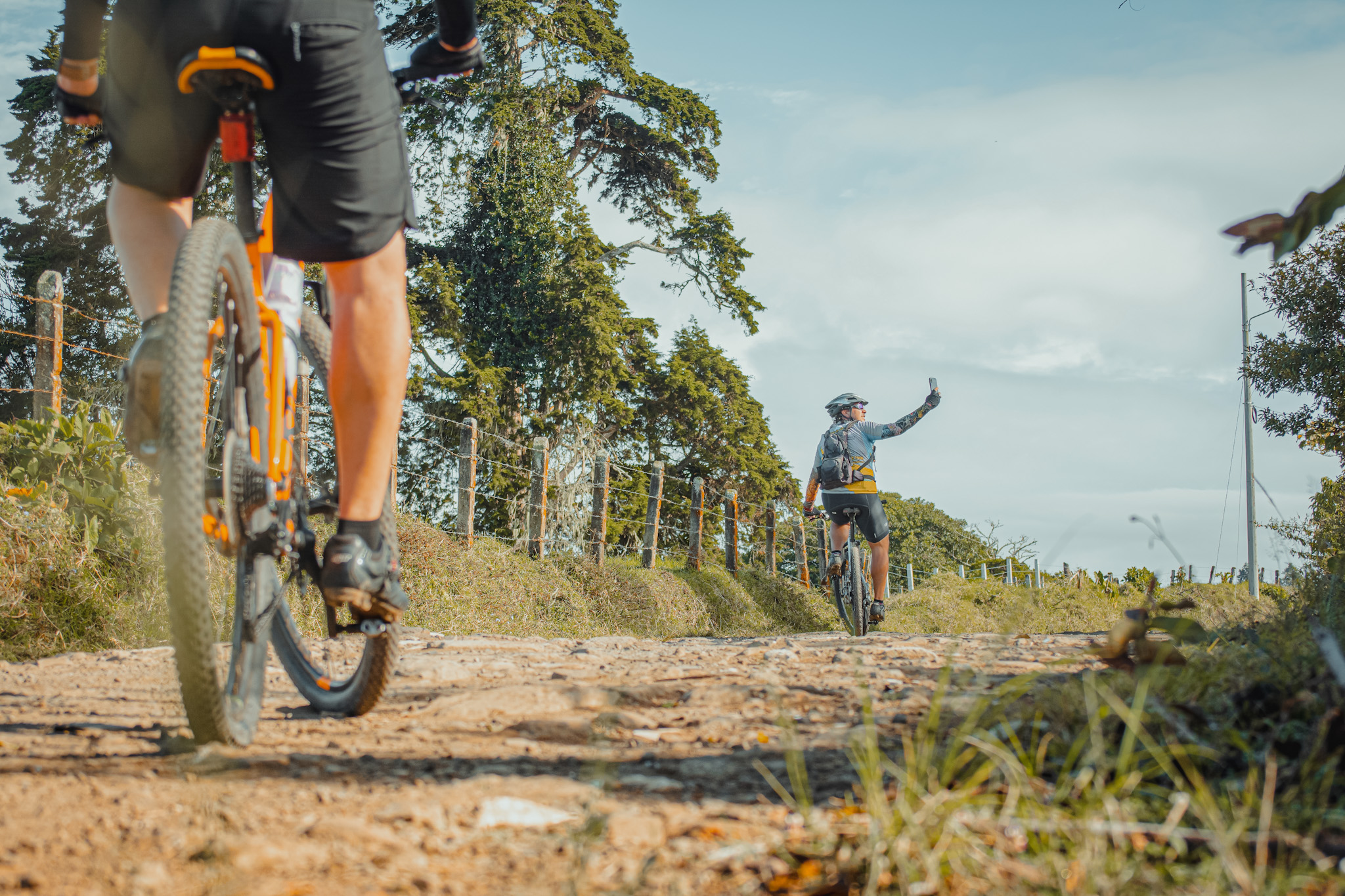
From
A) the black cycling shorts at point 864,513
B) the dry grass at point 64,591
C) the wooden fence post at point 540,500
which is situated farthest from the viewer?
the wooden fence post at point 540,500

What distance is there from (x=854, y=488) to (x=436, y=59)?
18.5 ft

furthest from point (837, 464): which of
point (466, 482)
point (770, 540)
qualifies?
point (770, 540)

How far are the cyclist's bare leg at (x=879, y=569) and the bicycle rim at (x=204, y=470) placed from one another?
6.18 m

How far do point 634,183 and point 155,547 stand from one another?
1881 centimetres

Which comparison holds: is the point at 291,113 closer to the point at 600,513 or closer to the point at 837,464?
the point at 837,464

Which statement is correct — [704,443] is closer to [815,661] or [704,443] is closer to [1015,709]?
[815,661]

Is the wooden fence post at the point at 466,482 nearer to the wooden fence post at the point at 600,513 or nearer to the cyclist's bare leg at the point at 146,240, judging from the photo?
the wooden fence post at the point at 600,513

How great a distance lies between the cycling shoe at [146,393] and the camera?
1.70m

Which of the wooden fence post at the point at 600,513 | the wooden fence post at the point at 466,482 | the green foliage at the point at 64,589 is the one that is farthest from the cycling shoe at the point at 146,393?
the wooden fence post at the point at 600,513

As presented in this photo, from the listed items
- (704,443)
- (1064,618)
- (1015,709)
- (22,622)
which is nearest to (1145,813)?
(1015,709)

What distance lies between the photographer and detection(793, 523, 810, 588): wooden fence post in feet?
69.1

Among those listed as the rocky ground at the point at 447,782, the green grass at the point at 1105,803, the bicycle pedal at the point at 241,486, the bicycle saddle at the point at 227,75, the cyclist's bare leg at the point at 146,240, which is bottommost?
the rocky ground at the point at 447,782

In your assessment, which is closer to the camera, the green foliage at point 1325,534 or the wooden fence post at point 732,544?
the green foliage at point 1325,534

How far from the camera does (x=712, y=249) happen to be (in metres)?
21.4
